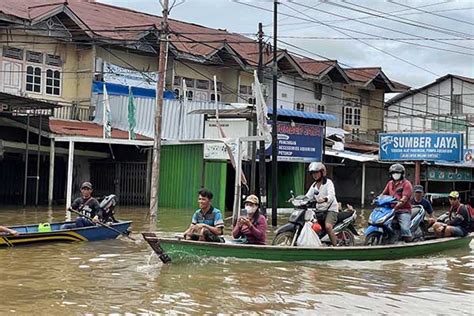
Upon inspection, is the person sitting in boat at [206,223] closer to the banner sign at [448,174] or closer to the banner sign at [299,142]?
the banner sign at [299,142]

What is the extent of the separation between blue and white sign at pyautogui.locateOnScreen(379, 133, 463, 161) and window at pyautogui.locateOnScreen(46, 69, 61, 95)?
1451 centimetres

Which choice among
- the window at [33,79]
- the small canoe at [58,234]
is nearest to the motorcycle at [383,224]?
the small canoe at [58,234]

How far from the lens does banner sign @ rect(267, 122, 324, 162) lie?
26078 millimetres

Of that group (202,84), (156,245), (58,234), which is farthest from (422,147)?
(156,245)

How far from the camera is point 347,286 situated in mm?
9758

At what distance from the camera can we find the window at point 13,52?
26.3m

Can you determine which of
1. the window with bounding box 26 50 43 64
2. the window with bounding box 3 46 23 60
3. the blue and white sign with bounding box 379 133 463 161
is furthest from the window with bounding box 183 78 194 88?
the blue and white sign with bounding box 379 133 463 161

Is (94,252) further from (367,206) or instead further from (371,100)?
(371,100)

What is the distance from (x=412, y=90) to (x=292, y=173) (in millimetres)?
22345

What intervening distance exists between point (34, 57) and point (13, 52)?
954mm

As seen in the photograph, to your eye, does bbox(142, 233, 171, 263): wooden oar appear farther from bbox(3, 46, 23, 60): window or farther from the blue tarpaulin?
bbox(3, 46, 23, 60): window

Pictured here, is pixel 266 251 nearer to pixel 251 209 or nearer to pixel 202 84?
pixel 251 209

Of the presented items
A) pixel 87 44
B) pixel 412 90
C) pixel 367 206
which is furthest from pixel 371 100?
pixel 87 44

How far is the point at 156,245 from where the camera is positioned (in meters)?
10.5
